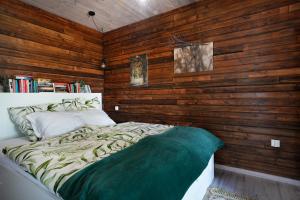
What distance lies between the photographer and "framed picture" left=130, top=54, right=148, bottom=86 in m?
3.20

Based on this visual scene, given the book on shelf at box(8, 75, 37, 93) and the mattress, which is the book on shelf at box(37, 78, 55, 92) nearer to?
the book on shelf at box(8, 75, 37, 93)

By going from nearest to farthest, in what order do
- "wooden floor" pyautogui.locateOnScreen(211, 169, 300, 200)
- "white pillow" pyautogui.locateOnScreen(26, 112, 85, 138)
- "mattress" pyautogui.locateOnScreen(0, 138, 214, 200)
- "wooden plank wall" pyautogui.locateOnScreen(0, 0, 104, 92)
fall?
"mattress" pyautogui.locateOnScreen(0, 138, 214, 200), "wooden floor" pyautogui.locateOnScreen(211, 169, 300, 200), "white pillow" pyautogui.locateOnScreen(26, 112, 85, 138), "wooden plank wall" pyautogui.locateOnScreen(0, 0, 104, 92)

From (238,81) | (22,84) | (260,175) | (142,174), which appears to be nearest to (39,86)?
(22,84)

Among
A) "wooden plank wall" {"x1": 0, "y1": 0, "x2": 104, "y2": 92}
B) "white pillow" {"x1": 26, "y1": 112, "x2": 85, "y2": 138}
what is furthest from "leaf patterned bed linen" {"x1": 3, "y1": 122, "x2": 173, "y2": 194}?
"wooden plank wall" {"x1": 0, "y1": 0, "x2": 104, "y2": 92}

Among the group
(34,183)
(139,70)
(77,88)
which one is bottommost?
(34,183)

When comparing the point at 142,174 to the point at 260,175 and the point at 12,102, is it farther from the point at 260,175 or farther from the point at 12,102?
the point at 12,102

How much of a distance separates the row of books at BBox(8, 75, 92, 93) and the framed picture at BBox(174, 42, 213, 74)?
1.83 m

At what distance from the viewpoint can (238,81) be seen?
2.34 metres

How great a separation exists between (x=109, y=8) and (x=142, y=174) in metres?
2.69

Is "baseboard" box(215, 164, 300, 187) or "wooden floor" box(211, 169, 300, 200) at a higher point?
"baseboard" box(215, 164, 300, 187)

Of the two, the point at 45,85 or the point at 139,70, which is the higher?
the point at 139,70

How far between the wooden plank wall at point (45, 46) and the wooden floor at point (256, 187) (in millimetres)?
2895

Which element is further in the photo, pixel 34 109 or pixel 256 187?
pixel 34 109

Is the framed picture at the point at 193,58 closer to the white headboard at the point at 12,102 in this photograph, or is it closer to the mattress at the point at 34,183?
the mattress at the point at 34,183
